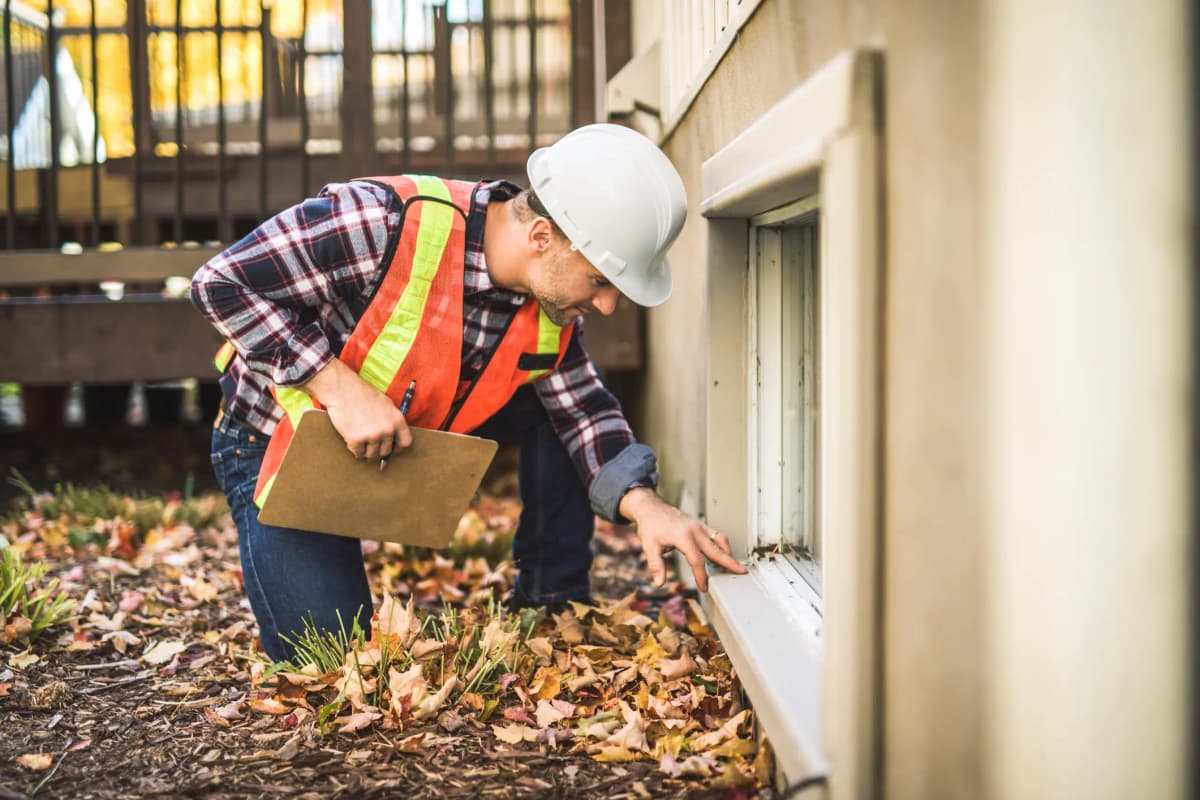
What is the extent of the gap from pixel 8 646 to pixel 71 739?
2.15 ft

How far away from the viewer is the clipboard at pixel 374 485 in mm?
2525

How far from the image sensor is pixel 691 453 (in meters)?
3.32

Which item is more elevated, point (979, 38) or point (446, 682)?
point (979, 38)

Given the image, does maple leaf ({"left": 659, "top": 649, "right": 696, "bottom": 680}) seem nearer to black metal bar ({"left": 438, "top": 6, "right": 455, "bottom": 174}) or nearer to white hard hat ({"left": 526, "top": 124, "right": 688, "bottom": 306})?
white hard hat ({"left": 526, "top": 124, "right": 688, "bottom": 306})

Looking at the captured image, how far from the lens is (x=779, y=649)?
205 centimetres

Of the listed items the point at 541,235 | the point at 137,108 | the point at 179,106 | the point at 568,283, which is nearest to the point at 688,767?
the point at 568,283

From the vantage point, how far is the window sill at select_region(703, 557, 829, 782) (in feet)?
5.59

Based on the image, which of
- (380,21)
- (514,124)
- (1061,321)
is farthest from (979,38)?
(380,21)

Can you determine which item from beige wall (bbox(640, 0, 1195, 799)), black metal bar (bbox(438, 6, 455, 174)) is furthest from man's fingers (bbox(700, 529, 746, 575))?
black metal bar (bbox(438, 6, 455, 174))

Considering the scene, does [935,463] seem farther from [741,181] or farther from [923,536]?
[741,181]

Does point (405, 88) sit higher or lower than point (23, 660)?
higher

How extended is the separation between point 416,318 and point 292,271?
310 mm

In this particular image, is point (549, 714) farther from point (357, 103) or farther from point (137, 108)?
point (137, 108)

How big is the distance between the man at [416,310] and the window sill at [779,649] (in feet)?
0.36
